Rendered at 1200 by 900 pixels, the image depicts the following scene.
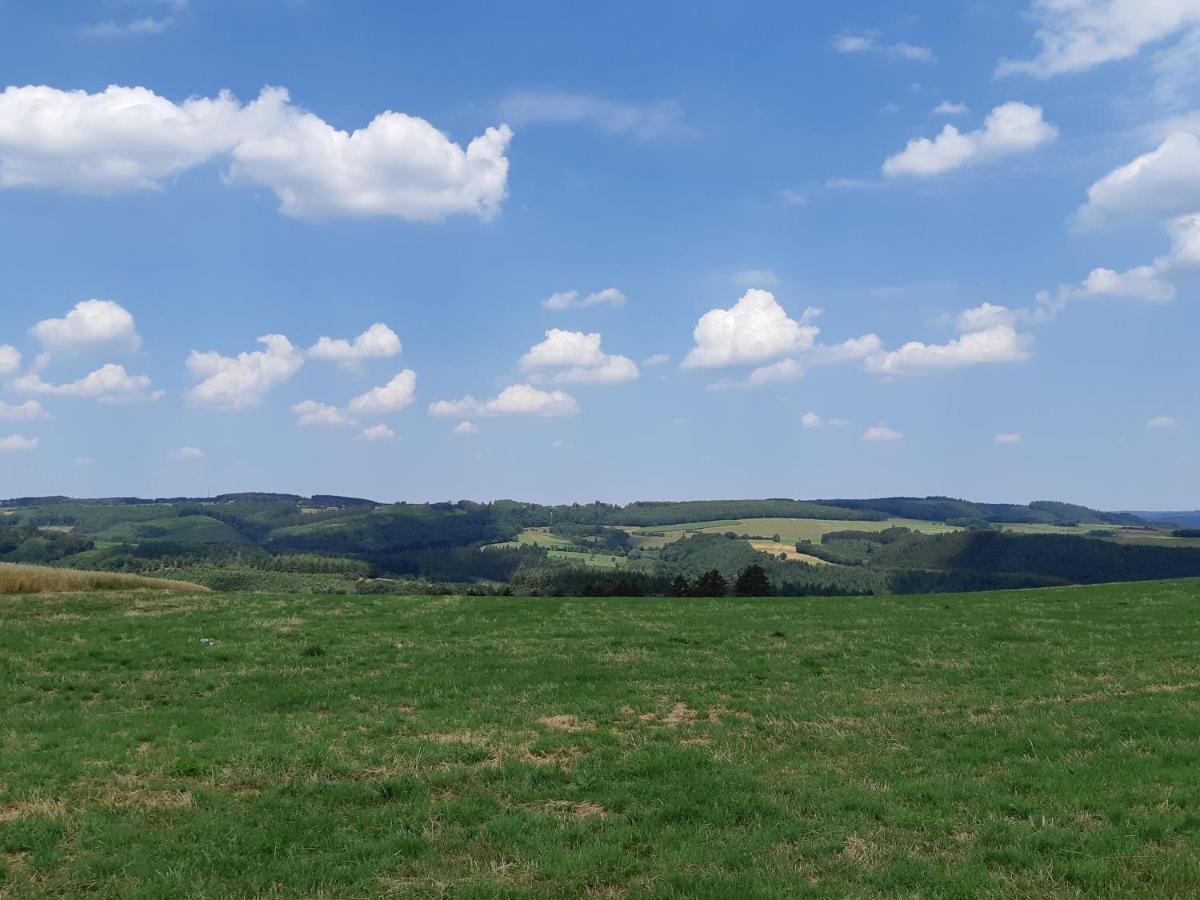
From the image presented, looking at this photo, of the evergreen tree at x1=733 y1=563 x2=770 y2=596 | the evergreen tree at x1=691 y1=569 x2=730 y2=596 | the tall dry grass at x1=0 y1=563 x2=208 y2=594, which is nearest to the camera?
the tall dry grass at x1=0 y1=563 x2=208 y2=594

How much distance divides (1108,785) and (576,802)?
30.0 ft

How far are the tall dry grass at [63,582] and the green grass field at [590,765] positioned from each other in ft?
41.0

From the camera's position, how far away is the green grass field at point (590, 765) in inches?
394

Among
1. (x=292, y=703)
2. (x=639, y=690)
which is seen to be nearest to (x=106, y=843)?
(x=292, y=703)

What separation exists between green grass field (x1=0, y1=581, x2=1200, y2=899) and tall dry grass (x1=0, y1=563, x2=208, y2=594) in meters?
12.5

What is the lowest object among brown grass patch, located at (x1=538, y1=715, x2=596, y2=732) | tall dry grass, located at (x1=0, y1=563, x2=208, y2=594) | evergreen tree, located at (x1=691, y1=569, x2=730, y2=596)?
evergreen tree, located at (x1=691, y1=569, x2=730, y2=596)

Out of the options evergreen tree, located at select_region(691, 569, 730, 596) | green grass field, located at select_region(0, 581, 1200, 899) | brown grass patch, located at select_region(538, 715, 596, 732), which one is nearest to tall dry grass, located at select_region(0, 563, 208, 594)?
green grass field, located at select_region(0, 581, 1200, 899)

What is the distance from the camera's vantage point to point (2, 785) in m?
13.2

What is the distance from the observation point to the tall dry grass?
41.0m

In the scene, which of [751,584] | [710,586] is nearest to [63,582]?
[710,586]

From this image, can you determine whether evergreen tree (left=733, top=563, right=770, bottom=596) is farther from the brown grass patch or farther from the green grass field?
the brown grass patch

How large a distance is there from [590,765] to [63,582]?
138ft

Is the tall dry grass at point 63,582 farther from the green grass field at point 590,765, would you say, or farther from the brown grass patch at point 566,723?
the brown grass patch at point 566,723

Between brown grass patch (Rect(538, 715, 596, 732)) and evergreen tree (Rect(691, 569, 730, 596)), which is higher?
brown grass patch (Rect(538, 715, 596, 732))
